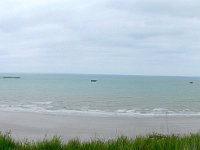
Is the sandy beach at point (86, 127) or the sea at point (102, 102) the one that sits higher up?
the sea at point (102, 102)

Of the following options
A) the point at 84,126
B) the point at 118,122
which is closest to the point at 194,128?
the point at 118,122

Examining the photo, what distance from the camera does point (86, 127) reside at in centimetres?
2128

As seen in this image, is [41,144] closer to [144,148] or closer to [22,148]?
[22,148]

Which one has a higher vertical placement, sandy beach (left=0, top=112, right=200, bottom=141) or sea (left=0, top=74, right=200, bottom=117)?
sea (left=0, top=74, right=200, bottom=117)

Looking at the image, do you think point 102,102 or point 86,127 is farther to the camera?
point 102,102

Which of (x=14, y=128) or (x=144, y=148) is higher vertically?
(x=144, y=148)

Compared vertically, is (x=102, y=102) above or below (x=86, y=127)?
above

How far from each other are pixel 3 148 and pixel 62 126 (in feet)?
43.5

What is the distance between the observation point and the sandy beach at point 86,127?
1860cm

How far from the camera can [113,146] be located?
7773mm

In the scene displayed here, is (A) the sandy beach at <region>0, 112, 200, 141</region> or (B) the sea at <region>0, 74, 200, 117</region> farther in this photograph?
(B) the sea at <region>0, 74, 200, 117</region>

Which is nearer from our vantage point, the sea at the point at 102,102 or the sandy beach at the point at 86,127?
the sandy beach at the point at 86,127

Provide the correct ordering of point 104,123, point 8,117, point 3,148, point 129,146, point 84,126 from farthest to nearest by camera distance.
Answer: point 8,117 < point 104,123 < point 84,126 < point 3,148 < point 129,146

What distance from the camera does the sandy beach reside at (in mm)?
18597
